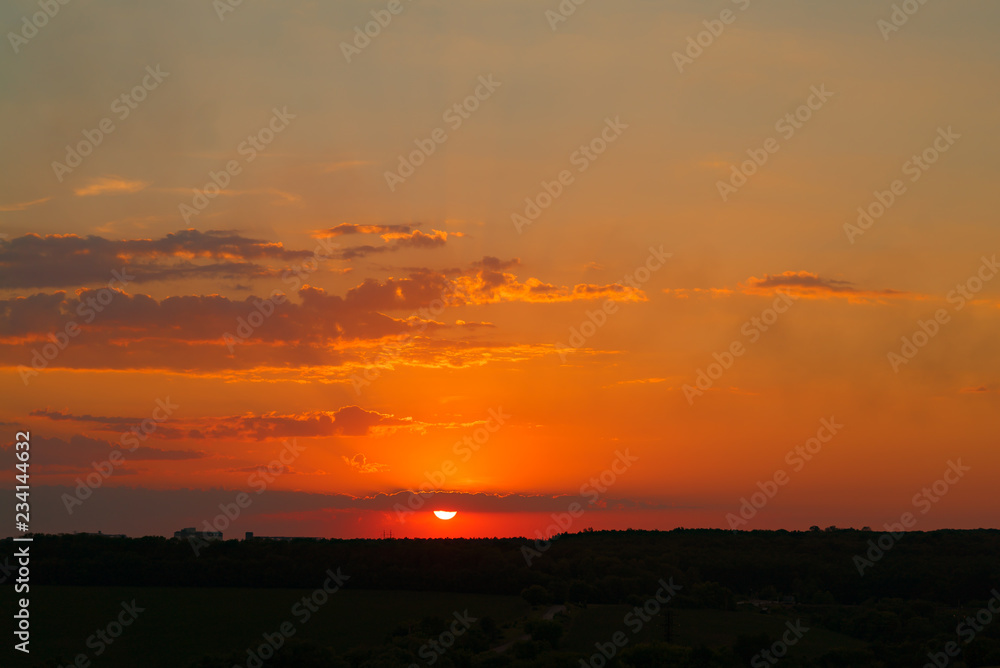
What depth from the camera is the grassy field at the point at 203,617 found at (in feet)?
268

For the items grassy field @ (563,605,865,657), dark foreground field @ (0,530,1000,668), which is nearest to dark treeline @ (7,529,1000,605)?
dark foreground field @ (0,530,1000,668)

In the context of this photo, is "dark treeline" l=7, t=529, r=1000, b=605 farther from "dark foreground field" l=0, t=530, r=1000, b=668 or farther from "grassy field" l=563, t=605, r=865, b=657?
"grassy field" l=563, t=605, r=865, b=657

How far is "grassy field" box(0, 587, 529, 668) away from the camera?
81688 mm

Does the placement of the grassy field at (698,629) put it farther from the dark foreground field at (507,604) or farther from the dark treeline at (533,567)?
the dark treeline at (533,567)

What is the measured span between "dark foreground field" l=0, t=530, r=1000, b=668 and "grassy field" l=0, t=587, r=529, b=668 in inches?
12.9

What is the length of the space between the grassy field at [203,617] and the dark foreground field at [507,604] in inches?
12.9

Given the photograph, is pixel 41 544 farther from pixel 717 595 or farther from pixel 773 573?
pixel 773 573

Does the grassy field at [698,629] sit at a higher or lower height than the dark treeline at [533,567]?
lower

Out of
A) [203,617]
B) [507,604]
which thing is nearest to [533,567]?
[507,604]

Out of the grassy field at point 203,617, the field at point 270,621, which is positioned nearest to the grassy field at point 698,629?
the field at point 270,621

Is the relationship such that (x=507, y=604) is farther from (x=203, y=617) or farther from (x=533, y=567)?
(x=203, y=617)

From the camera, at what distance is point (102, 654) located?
263ft

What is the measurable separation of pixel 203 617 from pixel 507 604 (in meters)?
37.6

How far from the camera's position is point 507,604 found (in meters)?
115
